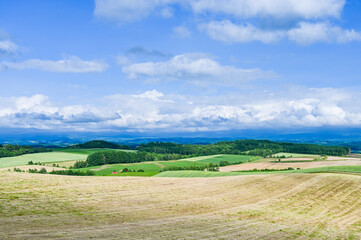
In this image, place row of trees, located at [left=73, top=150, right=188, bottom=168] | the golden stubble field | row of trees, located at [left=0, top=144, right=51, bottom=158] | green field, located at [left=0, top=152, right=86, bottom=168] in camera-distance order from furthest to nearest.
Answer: row of trees, located at [left=0, top=144, right=51, bottom=158], row of trees, located at [left=73, top=150, right=188, bottom=168], green field, located at [left=0, top=152, right=86, bottom=168], the golden stubble field

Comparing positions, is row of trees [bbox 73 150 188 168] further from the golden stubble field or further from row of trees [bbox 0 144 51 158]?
the golden stubble field

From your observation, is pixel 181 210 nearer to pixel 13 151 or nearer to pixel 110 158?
pixel 110 158

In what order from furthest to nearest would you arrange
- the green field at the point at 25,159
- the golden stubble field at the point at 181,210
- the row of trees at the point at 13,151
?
the row of trees at the point at 13,151, the green field at the point at 25,159, the golden stubble field at the point at 181,210

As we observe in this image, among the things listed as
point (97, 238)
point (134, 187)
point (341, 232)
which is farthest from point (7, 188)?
point (341, 232)

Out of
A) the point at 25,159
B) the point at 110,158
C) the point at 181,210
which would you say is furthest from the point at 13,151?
the point at 181,210

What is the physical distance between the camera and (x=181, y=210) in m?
29.8

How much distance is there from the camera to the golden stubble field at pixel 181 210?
20969mm

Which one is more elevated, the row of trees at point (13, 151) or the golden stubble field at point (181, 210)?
the row of trees at point (13, 151)

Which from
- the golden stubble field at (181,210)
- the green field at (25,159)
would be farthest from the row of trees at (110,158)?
the golden stubble field at (181,210)

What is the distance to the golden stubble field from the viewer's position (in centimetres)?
2097

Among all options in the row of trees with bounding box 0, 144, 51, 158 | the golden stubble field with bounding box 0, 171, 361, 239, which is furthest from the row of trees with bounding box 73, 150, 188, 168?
the golden stubble field with bounding box 0, 171, 361, 239

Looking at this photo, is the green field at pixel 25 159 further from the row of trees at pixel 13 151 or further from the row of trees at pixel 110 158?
the row of trees at pixel 110 158

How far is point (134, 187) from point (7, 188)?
16673 millimetres

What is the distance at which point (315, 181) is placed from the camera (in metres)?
48.4
